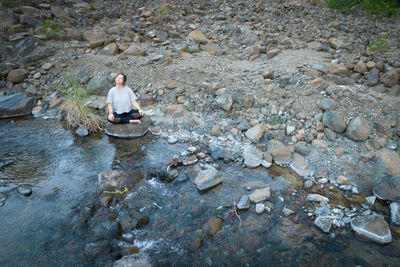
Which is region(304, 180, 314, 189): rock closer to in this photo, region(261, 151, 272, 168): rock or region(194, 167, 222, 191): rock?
region(261, 151, 272, 168): rock

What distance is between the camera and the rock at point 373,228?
129 inches

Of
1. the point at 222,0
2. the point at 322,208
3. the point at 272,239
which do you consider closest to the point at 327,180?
the point at 322,208

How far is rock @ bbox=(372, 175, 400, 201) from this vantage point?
3.89 meters

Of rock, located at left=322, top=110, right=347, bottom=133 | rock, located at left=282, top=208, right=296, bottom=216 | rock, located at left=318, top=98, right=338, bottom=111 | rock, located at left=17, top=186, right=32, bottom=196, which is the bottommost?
rock, located at left=282, top=208, right=296, bottom=216

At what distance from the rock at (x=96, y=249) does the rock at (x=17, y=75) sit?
7.32 meters

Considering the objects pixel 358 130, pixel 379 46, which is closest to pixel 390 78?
pixel 379 46

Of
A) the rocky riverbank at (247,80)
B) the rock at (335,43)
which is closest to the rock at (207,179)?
the rocky riverbank at (247,80)

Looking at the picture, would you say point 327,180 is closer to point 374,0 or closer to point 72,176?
point 72,176

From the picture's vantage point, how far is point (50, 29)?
32.4 ft

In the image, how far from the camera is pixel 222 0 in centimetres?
1202

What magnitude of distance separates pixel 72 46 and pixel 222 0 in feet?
23.4

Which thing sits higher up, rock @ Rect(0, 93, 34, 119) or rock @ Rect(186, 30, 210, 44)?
rock @ Rect(186, 30, 210, 44)

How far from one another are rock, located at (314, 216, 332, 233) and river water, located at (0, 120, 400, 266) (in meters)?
0.08

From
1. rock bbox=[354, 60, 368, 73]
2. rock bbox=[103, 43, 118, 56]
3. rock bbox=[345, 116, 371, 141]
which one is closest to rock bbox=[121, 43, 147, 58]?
rock bbox=[103, 43, 118, 56]
